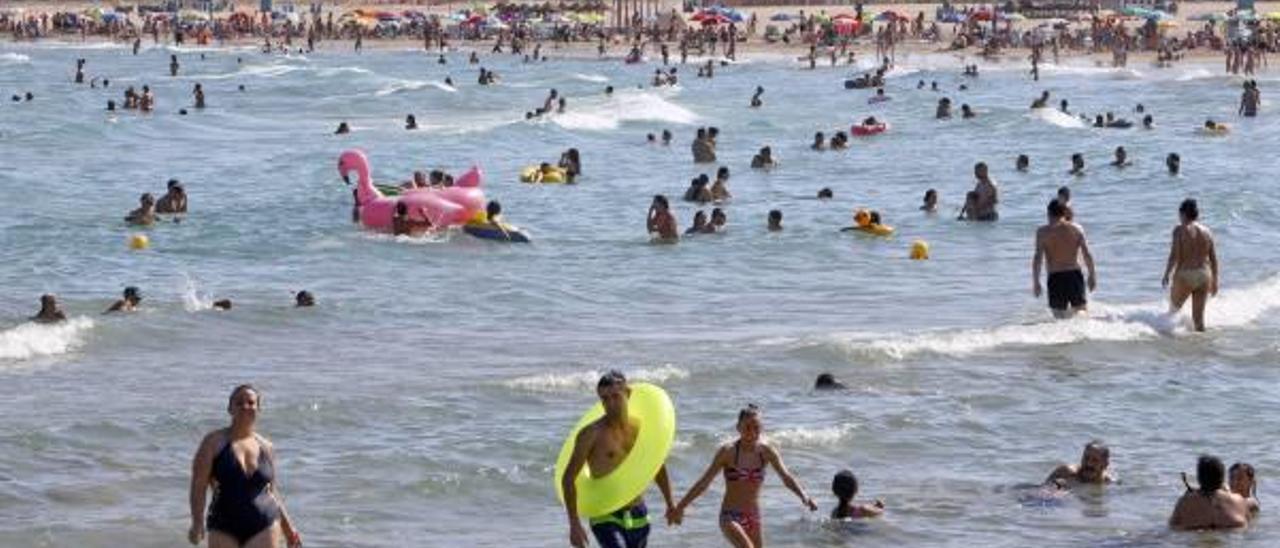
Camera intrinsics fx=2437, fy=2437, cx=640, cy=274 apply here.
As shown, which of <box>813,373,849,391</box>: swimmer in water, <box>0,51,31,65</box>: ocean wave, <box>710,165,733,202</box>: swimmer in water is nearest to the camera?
<box>813,373,849,391</box>: swimmer in water

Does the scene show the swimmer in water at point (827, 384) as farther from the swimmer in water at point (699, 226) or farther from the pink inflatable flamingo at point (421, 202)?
the swimmer in water at point (699, 226)

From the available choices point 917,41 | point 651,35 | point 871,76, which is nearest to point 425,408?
point 871,76

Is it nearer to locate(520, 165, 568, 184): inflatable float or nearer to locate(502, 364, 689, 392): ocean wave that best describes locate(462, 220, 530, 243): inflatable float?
locate(520, 165, 568, 184): inflatable float

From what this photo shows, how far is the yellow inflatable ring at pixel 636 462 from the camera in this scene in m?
9.75

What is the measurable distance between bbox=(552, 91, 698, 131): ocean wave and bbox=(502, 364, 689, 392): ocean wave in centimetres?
2974

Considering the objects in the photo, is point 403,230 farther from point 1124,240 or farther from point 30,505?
point 30,505

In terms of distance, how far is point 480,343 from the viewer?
20.4m

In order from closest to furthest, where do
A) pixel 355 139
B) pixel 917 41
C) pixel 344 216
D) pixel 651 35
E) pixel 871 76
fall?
pixel 344 216
pixel 355 139
pixel 871 76
pixel 917 41
pixel 651 35

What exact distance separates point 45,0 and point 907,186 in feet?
287

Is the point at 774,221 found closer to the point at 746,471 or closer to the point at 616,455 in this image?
the point at 746,471

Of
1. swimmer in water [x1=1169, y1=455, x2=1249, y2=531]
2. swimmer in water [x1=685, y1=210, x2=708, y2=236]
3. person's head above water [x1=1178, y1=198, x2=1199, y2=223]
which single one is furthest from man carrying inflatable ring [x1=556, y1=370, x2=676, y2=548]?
swimmer in water [x1=685, y1=210, x2=708, y2=236]

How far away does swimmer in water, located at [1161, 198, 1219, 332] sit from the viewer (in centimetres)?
1891

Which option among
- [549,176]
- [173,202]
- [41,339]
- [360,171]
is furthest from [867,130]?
[41,339]

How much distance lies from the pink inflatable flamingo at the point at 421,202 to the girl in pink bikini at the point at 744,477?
16.3 m
